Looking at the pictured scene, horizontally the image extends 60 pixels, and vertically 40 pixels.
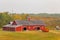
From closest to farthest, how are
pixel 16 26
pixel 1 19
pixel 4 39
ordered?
pixel 4 39
pixel 16 26
pixel 1 19

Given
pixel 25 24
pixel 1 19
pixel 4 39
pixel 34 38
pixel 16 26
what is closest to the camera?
pixel 4 39

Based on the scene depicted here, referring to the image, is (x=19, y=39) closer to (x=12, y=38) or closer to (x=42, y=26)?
(x=12, y=38)

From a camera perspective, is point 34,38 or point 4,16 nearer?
point 34,38

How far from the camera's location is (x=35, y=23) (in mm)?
67750

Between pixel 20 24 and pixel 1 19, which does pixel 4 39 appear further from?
pixel 1 19

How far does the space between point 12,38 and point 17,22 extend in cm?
2357

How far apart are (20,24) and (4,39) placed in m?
25.2

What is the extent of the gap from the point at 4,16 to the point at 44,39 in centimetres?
4649

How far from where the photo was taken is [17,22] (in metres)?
64.5

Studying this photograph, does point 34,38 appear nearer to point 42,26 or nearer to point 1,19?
point 42,26

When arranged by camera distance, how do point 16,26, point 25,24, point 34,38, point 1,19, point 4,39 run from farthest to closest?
point 1,19
point 25,24
point 16,26
point 34,38
point 4,39

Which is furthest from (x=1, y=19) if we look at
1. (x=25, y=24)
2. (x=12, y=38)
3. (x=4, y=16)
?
(x=12, y=38)

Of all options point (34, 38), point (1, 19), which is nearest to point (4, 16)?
point (1, 19)

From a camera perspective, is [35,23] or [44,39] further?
[35,23]
